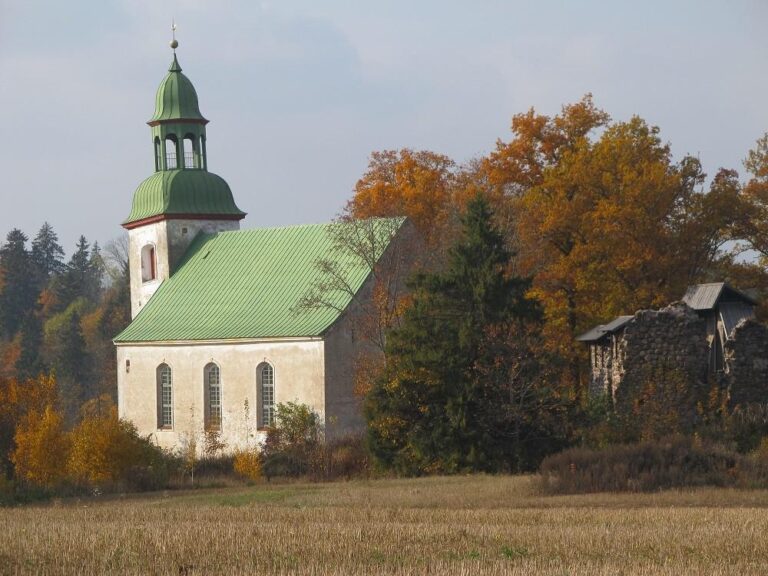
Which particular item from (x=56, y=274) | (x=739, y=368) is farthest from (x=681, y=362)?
(x=56, y=274)

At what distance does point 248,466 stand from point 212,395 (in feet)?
36.6

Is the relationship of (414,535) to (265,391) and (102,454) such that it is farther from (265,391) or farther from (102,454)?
(265,391)

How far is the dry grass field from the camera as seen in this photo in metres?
17.2

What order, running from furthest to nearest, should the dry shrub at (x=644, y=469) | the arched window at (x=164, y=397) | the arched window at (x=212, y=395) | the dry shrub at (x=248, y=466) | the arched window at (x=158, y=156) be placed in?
the arched window at (x=158, y=156) → the arched window at (x=164, y=397) → the arched window at (x=212, y=395) → the dry shrub at (x=248, y=466) → the dry shrub at (x=644, y=469)

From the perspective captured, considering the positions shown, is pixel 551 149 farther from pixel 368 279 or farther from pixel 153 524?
pixel 153 524

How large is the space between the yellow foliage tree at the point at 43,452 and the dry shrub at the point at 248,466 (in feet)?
16.4

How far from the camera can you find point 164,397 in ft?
183

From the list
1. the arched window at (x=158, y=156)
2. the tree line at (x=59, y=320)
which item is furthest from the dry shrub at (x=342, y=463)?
the tree line at (x=59, y=320)

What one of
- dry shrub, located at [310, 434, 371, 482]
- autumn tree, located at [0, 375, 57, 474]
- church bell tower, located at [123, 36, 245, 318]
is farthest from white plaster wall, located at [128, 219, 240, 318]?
dry shrub, located at [310, 434, 371, 482]

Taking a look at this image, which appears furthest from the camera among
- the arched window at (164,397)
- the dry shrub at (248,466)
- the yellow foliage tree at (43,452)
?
the arched window at (164,397)

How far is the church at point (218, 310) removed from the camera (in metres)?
49.1

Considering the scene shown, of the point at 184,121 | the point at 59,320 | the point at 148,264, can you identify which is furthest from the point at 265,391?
the point at 59,320

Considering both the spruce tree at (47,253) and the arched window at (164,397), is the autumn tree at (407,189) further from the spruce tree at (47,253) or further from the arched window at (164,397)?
the spruce tree at (47,253)

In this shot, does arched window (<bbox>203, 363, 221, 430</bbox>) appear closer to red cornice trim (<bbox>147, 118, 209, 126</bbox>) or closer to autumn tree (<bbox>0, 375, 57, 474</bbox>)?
autumn tree (<bbox>0, 375, 57, 474</bbox>)
